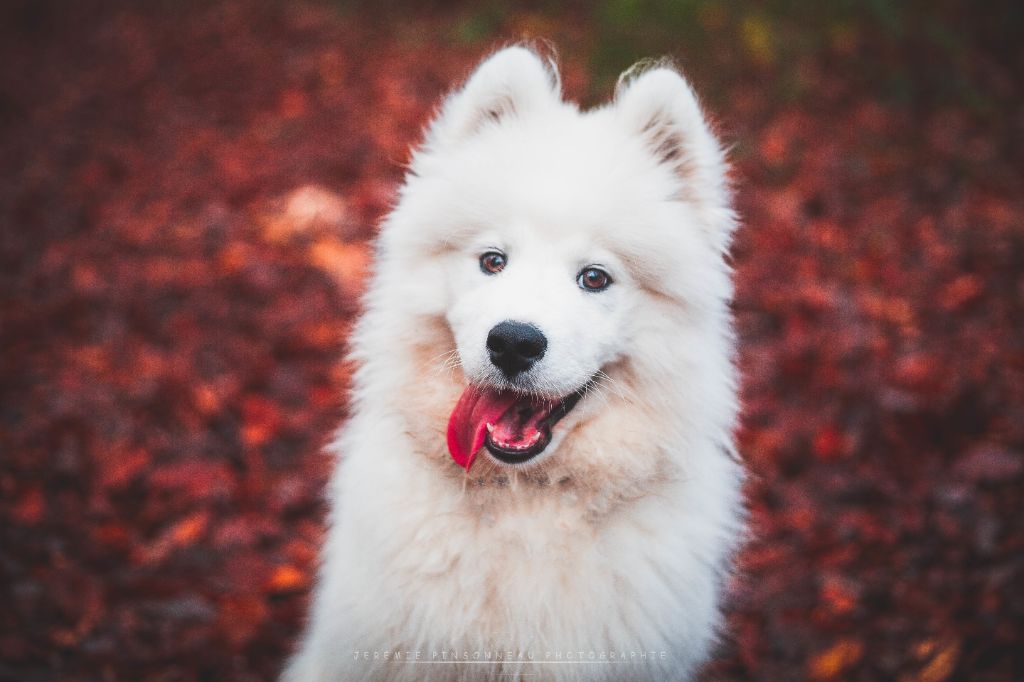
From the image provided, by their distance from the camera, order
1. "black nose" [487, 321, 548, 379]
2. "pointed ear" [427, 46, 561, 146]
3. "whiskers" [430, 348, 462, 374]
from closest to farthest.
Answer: "black nose" [487, 321, 548, 379], "whiskers" [430, 348, 462, 374], "pointed ear" [427, 46, 561, 146]

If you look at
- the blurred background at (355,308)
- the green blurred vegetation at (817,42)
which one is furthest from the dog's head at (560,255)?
the green blurred vegetation at (817,42)

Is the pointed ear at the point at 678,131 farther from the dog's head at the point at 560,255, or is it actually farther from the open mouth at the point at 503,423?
the open mouth at the point at 503,423

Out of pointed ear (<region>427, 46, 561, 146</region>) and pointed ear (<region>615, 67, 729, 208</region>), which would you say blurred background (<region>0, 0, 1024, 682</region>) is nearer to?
pointed ear (<region>427, 46, 561, 146</region>)

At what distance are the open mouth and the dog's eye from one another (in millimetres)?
351

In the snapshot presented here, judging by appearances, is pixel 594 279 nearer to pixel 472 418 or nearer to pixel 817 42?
pixel 472 418

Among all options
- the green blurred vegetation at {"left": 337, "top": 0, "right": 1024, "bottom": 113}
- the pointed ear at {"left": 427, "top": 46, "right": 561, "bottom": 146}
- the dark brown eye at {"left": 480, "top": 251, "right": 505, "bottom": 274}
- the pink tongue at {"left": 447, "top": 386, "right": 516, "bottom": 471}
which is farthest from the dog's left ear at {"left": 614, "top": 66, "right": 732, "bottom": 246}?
the green blurred vegetation at {"left": 337, "top": 0, "right": 1024, "bottom": 113}

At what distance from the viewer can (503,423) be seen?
237cm

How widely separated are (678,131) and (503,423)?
3.90 feet

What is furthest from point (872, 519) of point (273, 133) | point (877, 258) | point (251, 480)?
point (273, 133)

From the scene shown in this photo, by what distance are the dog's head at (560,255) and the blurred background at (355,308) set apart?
0.81 m

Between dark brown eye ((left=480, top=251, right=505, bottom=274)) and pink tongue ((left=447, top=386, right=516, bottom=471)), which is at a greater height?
dark brown eye ((left=480, top=251, right=505, bottom=274))

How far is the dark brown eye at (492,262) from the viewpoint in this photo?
2482mm

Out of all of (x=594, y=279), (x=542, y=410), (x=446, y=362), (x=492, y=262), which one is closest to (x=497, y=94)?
(x=492, y=262)

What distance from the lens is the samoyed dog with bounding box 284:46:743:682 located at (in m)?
2.28
